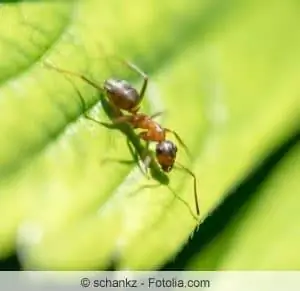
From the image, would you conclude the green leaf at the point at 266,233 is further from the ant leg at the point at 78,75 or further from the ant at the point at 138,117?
the ant leg at the point at 78,75

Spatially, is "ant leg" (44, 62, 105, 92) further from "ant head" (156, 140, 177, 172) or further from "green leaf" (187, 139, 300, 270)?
"green leaf" (187, 139, 300, 270)

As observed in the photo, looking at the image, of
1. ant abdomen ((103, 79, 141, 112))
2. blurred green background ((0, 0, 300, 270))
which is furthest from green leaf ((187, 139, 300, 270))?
ant abdomen ((103, 79, 141, 112))

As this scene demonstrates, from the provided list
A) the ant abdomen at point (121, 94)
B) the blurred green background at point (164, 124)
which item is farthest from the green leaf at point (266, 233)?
the ant abdomen at point (121, 94)

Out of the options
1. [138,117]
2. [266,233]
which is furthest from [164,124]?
[266,233]

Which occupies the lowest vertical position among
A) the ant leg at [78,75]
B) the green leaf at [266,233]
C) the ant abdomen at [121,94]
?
the green leaf at [266,233]

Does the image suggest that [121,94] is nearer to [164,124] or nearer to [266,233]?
[164,124]

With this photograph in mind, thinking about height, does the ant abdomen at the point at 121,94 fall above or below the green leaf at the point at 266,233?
above
